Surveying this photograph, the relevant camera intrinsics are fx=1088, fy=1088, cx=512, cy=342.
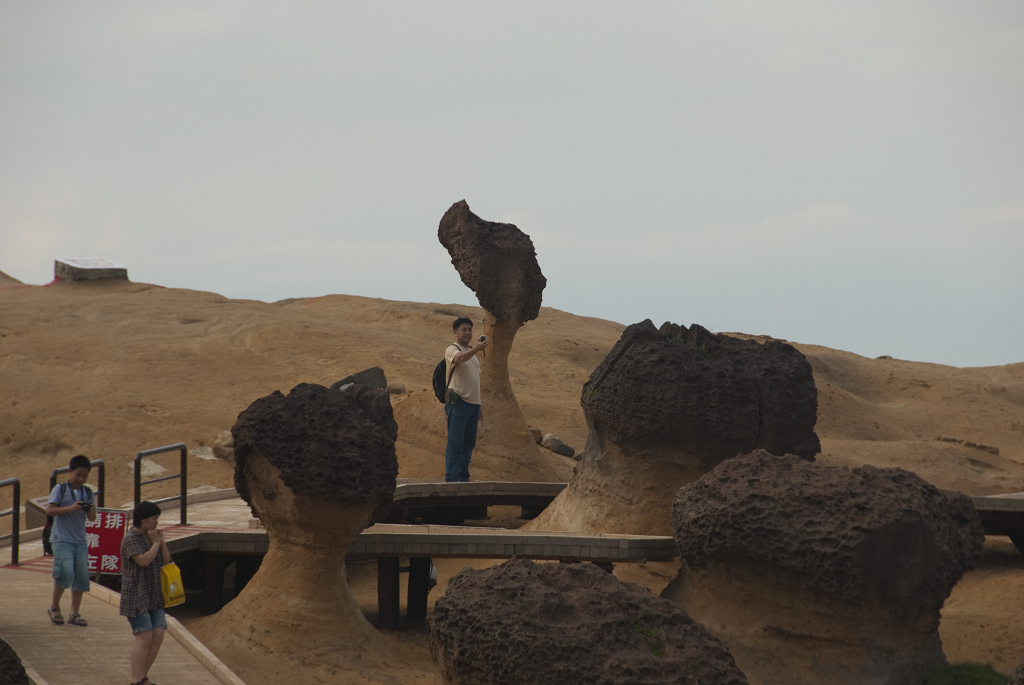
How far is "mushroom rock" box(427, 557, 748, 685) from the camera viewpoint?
4367 millimetres

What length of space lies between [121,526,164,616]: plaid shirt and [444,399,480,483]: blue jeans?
4.84 metres

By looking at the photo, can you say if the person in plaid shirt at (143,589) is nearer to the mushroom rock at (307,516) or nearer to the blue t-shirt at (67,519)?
the blue t-shirt at (67,519)

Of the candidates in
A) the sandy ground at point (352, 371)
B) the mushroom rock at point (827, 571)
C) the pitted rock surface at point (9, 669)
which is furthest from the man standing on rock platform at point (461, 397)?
the pitted rock surface at point (9, 669)

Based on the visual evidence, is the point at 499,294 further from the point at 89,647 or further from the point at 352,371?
the point at 89,647

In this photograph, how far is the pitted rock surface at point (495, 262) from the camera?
1304cm

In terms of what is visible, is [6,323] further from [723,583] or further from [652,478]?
[723,583]

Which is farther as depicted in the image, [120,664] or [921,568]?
[921,568]

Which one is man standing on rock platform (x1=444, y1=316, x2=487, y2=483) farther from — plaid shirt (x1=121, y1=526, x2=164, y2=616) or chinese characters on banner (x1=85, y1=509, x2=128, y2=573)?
plaid shirt (x1=121, y1=526, x2=164, y2=616)

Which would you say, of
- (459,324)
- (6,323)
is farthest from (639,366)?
(6,323)

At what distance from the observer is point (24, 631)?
617 cm

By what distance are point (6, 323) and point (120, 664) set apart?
15.7 meters

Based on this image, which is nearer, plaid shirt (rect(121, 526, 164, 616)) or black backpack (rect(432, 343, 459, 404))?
plaid shirt (rect(121, 526, 164, 616))

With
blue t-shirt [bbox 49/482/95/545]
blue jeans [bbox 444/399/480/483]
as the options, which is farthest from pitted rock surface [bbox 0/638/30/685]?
blue jeans [bbox 444/399/480/483]

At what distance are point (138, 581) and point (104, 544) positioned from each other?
6.99 ft
